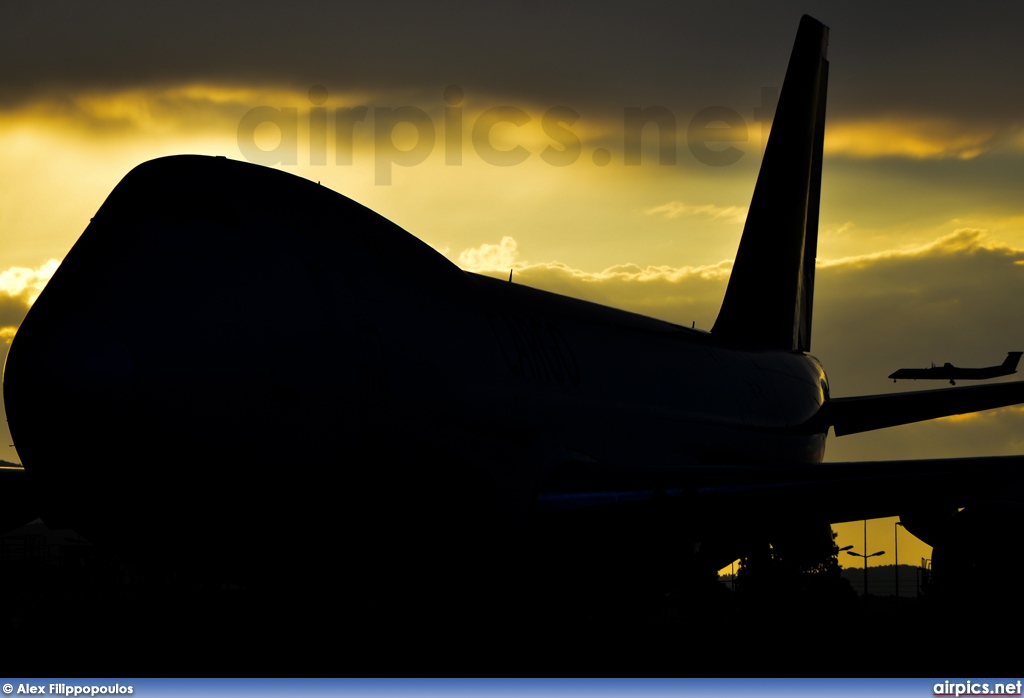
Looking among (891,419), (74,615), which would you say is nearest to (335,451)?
(891,419)

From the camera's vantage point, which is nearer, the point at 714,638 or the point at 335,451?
the point at 335,451

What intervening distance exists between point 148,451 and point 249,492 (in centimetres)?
107

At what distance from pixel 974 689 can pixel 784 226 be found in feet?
61.2

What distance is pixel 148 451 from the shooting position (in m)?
9.66

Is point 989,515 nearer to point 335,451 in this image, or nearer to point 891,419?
point 335,451

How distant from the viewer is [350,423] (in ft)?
36.6

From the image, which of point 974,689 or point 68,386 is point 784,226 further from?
point 68,386

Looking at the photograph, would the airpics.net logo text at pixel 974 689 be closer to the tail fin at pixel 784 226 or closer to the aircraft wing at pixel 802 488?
the aircraft wing at pixel 802 488

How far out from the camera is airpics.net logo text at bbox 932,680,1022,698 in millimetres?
9633

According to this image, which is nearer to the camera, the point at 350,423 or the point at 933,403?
the point at 350,423

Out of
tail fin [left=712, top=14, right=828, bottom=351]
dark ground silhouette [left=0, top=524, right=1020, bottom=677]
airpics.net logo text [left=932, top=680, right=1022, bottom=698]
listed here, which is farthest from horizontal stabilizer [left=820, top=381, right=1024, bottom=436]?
airpics.net logo text [left=932, top=680, right=1022, bottom=698]

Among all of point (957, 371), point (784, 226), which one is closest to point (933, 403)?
point (784, 226)

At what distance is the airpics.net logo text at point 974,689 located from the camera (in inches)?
379

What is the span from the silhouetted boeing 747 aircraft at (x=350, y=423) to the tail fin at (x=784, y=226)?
917 cm
